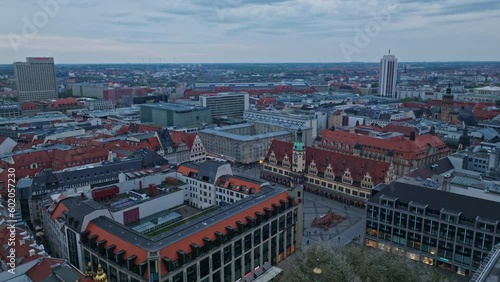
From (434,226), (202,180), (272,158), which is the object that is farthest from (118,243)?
(272,158)

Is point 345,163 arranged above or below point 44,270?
above

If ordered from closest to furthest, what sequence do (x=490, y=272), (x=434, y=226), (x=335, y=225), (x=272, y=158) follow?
(x=490, y=272) → (x=434, y=226) → (x=335, y=225) → (x=272, y=158)

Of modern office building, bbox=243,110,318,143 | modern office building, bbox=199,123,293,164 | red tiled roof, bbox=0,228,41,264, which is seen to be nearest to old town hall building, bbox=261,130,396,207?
modern office building, bbox=199,123,293,164

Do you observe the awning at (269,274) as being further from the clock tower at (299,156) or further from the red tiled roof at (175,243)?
the clock tower at (299,156)

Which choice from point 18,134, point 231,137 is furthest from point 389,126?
point 18,134

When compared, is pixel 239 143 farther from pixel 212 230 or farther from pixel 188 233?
pixel 188 233

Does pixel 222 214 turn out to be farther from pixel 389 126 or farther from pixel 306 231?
pixel 389 126

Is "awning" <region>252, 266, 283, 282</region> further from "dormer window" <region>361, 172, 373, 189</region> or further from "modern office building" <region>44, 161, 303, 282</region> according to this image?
"dormer window" <region>361, 172, 373, 189</region>

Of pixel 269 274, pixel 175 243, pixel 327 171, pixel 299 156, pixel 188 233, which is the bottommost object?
pixel 269 274
